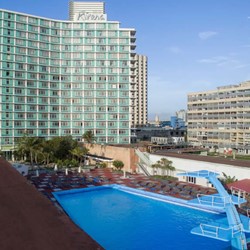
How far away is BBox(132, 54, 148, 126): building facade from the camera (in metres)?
162

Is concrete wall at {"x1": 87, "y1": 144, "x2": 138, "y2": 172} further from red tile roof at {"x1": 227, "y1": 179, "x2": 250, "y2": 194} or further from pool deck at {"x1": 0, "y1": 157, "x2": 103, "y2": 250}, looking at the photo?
pool deck at {"x1": 0, "y1": 157, "x2": 103, "y2": 250}

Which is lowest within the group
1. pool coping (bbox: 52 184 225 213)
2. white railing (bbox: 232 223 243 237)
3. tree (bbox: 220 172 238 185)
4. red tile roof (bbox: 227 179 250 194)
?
pool coping (bbox: 52 184 225 213)

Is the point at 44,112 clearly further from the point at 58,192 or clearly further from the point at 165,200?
the point at 165,200

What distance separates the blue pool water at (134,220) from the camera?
66.4 feet

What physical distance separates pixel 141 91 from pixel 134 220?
140943mm

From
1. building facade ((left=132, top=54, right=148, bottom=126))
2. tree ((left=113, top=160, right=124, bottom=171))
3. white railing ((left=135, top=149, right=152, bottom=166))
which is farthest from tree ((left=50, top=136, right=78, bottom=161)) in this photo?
building facade ((left=132, top=54, right=148, bottom=126))

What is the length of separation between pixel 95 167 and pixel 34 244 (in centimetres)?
4317

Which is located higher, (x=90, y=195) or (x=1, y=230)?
(x=1, y=230)

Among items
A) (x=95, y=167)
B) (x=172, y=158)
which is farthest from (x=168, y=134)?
(x=172, y=158)

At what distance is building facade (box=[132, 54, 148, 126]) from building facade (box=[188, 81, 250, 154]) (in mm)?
71052

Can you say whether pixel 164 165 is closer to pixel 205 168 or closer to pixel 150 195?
pixel 205 168

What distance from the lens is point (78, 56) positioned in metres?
72.6

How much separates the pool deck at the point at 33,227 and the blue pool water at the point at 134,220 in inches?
328

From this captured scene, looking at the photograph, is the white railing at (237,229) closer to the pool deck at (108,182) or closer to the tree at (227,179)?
the pool deck at (108,182)
